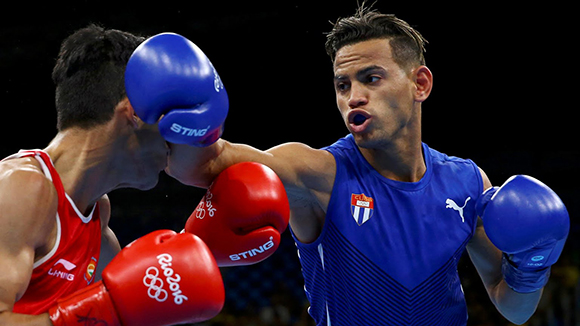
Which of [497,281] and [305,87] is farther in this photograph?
[305,87]

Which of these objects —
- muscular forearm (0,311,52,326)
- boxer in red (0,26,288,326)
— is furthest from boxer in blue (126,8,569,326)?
muscular forearm (0,311,52,326)

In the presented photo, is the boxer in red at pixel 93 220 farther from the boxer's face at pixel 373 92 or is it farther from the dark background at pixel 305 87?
the dark background at pixel 305 87

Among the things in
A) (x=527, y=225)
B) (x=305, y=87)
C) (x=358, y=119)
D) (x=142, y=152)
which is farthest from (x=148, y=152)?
(x=305, y=87)

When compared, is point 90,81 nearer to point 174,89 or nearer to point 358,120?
point 174,89

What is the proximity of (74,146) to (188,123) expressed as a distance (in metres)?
0.45

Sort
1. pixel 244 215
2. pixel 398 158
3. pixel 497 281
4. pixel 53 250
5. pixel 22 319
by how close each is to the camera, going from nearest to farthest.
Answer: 1. pixel 22 319
2. pixel 53 250
3. pixel 244 215
4. pixel 398 158
5. pixel 497 281

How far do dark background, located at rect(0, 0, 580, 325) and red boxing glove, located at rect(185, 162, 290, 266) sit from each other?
456cm

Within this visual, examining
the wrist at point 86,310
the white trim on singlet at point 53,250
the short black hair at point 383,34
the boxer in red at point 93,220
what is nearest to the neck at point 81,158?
the boxer in red at point 93,220

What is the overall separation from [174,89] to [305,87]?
20.7 ft

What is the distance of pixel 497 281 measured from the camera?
2.85 meters

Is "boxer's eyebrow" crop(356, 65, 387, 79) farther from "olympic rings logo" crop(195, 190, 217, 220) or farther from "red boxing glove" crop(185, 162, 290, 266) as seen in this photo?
"olympic rings logo" crop(195, 190, 217, 220)

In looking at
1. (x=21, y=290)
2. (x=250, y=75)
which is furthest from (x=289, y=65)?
(x=21, y=290)

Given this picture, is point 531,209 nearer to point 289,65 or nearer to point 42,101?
point 289,65

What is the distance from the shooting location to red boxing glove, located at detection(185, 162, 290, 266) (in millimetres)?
2164
